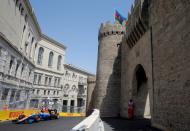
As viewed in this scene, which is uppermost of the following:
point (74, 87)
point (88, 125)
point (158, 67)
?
point (74, 87)

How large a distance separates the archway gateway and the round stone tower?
14.6ft

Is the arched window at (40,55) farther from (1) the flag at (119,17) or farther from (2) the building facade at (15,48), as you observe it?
(1) the flag at (119,17)

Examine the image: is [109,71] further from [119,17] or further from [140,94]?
[119,17]

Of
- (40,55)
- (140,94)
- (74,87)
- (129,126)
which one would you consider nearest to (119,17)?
(140,94)

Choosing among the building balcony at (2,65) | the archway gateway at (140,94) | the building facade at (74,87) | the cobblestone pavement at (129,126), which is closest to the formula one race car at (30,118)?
the cobblestone pavement at (129,126)

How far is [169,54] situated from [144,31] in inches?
211

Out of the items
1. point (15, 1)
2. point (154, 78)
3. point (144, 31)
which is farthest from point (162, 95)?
point (15, 1)

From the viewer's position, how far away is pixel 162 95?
9.24m

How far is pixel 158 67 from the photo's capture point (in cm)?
1002

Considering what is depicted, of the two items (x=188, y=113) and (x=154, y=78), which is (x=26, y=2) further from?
(x=188, y=113)

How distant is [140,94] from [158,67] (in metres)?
6.87

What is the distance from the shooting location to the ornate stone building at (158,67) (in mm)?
7410

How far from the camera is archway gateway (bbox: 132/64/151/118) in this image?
633 inches

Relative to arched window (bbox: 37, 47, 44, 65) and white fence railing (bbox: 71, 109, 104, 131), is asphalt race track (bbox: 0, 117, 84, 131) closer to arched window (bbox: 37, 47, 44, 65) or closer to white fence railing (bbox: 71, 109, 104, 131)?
white fence railing (bbox: 71, 109, 104, 131)
